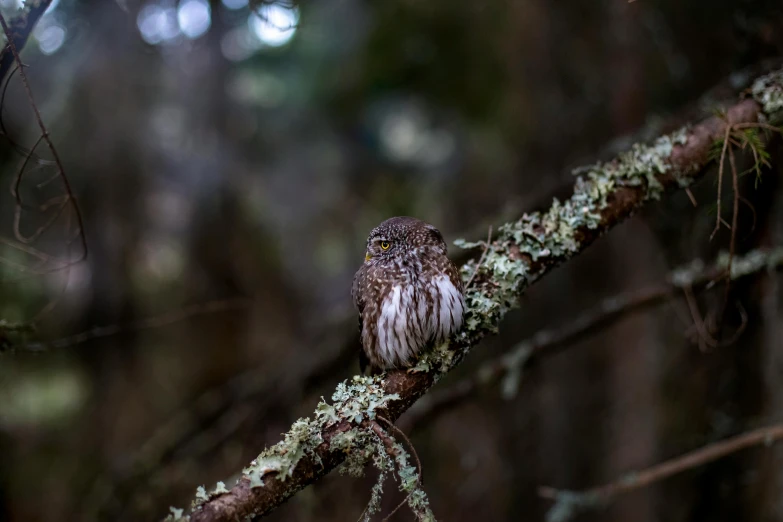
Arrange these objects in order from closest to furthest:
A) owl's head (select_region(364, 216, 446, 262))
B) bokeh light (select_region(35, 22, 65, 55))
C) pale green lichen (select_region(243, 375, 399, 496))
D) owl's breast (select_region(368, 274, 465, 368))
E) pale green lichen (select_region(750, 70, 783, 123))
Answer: pale green lichen (select_region(243, 375, 399, 496)) → owl's breast (select_region(368, 274, 465, 368)) → owl's head (select_region(364, 216, 446, 262)) → pale green lichen (select_region(750, 70, 783, 123)) → bokeh light (select_region(35, 22, 65, 55))

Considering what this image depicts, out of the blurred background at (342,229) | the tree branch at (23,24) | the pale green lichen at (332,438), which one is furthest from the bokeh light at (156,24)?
the pale green lichen at (332,438)

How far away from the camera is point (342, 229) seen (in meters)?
6.79

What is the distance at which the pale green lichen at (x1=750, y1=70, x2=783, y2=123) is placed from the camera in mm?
2499

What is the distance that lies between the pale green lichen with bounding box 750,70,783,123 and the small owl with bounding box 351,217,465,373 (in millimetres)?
1536

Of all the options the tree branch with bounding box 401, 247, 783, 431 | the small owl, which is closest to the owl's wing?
the small owl

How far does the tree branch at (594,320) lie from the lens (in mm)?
3133

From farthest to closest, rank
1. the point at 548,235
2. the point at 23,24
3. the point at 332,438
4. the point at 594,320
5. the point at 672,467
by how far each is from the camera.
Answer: the point at 594,320 → the point at 672,467 → the point at 548,235 → the point at 23,24 → the point at 332,438

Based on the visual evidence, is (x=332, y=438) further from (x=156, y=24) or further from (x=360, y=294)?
(x=156, y=24)

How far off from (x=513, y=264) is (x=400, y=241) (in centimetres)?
48

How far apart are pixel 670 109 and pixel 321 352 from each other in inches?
131

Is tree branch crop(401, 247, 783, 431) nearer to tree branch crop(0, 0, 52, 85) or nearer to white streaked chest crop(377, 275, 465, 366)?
white streaked chest crop(377, 275, 465, 366)

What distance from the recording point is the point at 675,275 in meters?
3.39

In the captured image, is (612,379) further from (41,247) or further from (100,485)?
(41,247)

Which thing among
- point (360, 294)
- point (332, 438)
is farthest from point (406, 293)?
point (332, 438)
